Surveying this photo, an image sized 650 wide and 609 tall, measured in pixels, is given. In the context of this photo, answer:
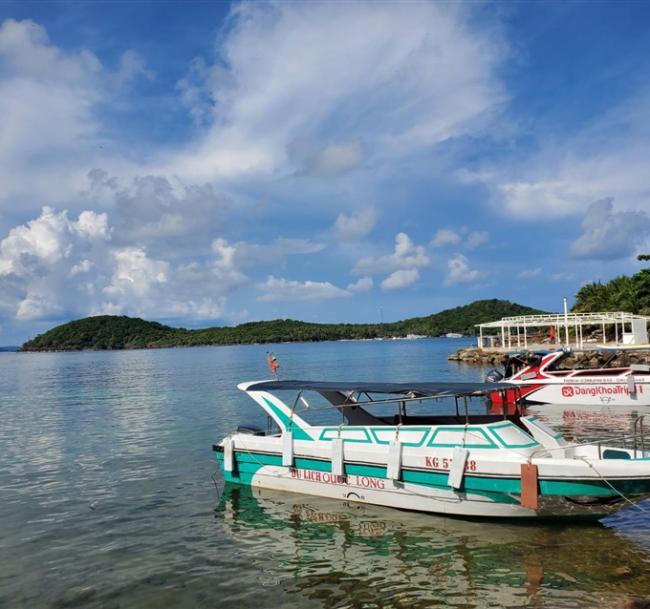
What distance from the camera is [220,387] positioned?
45906 mm

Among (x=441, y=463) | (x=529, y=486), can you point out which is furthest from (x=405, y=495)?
(x=529, y=486)

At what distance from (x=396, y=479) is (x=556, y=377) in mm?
20449

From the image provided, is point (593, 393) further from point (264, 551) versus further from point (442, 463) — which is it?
point (264, 551)

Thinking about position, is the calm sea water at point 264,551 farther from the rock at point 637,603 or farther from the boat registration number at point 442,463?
the boat registration number at point 442,463

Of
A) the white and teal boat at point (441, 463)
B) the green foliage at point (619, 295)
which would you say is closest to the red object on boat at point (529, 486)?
the white and teal boat at point (441, 463)

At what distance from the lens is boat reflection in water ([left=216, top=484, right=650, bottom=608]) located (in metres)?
9.12

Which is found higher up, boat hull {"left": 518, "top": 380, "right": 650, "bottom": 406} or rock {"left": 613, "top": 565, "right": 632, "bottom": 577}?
boat hull {"left": 518, "top": 380, "right": 650, "bottom": 406}

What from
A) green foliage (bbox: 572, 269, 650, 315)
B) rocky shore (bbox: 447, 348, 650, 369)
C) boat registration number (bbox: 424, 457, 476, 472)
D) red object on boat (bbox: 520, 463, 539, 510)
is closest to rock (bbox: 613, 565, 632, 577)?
red object on boat (bbox: 520, 463, 539, 510)

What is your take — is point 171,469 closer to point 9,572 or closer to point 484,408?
point 9,572

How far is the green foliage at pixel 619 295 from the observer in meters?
66.5

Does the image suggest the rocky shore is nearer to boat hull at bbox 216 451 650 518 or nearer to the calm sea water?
boat hull at bbox 216 451 650 518

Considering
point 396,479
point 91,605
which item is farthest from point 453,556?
point 91,605

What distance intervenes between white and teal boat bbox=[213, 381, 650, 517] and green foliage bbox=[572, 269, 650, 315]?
60533mm

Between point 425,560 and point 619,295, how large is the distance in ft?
232
